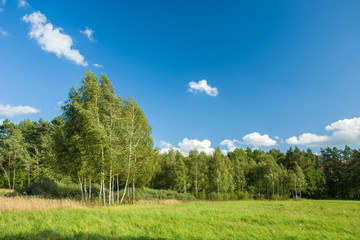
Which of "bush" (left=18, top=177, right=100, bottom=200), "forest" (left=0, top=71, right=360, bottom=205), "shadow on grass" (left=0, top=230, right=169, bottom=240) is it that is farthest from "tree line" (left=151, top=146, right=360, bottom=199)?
"shadow on grass" (left=0, top=230, right=169, bottom=240)

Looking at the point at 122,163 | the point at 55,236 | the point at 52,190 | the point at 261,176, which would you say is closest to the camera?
the point at 55,236

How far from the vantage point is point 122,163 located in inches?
769

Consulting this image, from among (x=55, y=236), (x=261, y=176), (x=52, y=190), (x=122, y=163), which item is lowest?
(x=261, y=176)

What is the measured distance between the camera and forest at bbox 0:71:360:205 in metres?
16.7

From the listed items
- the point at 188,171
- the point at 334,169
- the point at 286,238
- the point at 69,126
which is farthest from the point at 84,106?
the point at 334,169

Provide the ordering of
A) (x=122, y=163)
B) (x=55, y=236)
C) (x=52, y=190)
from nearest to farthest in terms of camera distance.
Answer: (x=55, y=236)
(x=122, y=163)
(x=52, y=190)

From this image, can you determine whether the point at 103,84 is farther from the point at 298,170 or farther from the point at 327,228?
the point at 298,170

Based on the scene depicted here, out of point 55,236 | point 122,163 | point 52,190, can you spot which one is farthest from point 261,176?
point 55,236

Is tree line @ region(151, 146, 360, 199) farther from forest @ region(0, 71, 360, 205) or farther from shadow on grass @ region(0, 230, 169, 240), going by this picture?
shadow on grass @ region(0, 230, 169, 240)

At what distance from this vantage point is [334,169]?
6675cm

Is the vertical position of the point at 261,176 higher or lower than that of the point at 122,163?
lower

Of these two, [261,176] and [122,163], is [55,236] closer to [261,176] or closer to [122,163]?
[122,163]

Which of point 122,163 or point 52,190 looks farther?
point 52,190

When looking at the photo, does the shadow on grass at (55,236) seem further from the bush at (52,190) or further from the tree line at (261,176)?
the tree line at (261,176)
